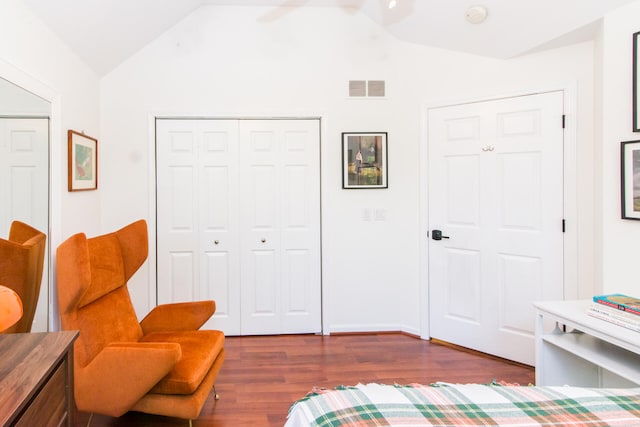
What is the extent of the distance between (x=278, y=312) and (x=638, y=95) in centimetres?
299

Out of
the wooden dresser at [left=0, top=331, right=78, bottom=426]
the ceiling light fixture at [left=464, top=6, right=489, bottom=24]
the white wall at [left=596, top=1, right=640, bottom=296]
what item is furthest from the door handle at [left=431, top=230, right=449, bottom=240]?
the wooden dresser at [left=0, top=331, right=78, bottom=426]

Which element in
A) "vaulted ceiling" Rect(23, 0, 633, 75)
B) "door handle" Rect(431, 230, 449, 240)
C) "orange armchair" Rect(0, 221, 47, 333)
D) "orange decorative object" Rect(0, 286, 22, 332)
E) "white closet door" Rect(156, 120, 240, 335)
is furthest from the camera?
"white closet door" Rect(156, 120, 240, 335)

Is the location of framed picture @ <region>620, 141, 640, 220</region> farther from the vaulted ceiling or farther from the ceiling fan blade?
the ceiling fan blade

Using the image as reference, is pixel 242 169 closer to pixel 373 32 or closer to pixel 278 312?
pixel 278 312

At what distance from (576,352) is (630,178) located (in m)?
1.05

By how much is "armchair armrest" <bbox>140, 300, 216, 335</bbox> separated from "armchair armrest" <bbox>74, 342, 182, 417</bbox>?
62 cm

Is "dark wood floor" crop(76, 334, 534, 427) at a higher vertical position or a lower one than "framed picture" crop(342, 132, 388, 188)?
lower

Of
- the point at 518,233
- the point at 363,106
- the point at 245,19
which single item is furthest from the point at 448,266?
the point at 245,19

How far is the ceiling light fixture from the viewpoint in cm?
271

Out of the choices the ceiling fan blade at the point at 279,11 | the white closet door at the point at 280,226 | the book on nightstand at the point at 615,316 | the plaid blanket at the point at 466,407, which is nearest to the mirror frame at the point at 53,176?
the white closet door at the point at 280,226

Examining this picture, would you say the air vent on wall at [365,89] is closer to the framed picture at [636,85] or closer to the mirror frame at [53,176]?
the framed picture at [636,85]

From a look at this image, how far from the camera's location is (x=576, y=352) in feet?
6.35

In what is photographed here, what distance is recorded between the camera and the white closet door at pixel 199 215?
3.38m

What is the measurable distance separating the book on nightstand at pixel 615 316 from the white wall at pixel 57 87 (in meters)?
2.93
